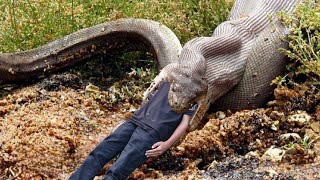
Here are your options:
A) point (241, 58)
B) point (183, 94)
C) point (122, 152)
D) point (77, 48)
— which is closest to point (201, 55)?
point (241, 58)

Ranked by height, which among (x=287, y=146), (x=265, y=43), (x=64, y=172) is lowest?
(x=64, y=172)

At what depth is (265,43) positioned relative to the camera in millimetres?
5562

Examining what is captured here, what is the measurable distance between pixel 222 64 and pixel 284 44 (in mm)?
594

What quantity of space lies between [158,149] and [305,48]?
4.38 ft

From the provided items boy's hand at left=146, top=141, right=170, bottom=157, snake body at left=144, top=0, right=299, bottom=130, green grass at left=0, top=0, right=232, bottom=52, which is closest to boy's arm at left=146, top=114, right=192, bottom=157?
boy's hand at left=146, top=141, right=170, bottom=157

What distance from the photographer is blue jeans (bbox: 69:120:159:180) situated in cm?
434

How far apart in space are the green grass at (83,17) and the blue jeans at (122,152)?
215cm

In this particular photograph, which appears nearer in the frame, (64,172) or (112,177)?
(112,177)

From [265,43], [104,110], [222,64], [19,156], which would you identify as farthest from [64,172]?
[265,43]

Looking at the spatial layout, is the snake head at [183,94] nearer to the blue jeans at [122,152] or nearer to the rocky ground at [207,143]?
the blue jeans at [122,152]

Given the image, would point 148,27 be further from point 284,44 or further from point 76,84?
point 284,44

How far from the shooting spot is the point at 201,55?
5.14 meters

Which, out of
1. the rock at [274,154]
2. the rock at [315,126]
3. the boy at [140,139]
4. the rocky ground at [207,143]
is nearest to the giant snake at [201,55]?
the boy at [140,139]

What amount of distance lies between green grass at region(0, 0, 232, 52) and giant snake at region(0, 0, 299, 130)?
24 centimetres
